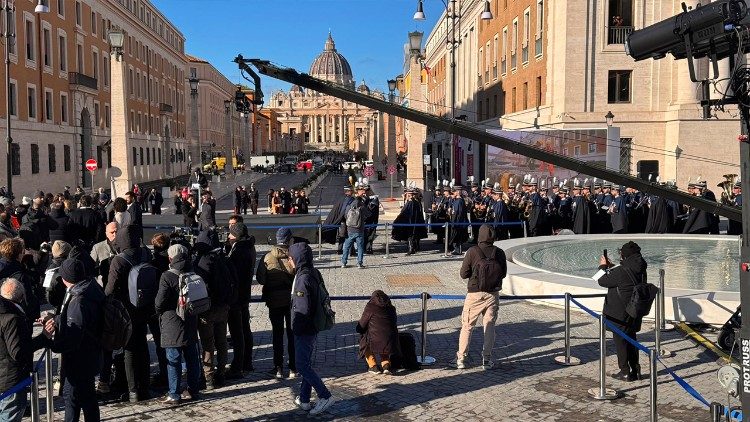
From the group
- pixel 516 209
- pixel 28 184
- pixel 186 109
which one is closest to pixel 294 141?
pixel 186 109

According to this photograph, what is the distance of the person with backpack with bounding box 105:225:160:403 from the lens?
7.24 metres

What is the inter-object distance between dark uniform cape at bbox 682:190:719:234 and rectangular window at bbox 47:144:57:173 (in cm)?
3492

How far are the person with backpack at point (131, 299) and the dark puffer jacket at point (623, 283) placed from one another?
5.01 metres

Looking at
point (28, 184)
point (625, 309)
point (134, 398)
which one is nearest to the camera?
point (134, 398)

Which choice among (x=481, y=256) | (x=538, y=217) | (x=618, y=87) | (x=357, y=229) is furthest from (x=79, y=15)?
(x=481, y=256)

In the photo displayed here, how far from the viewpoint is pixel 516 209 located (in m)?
20.8

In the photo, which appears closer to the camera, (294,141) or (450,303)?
(450,303)

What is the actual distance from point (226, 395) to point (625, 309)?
4.52m

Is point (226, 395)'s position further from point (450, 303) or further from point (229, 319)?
point (450, 303)

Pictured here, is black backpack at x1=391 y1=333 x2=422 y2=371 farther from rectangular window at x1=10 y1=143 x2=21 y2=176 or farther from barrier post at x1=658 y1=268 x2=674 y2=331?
rectangular window at x1=10 y1=143 x2=21 y2=176

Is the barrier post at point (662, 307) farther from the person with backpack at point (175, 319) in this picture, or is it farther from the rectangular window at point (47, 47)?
the rectangular window at point (47, 47)

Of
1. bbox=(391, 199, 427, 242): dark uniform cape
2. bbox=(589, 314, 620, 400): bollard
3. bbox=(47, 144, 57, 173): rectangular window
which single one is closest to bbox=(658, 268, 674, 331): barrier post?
bbox=(589, 314, 620, 400): bollard

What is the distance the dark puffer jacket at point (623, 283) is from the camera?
7.89m

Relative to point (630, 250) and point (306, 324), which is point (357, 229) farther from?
point (306, 324)
